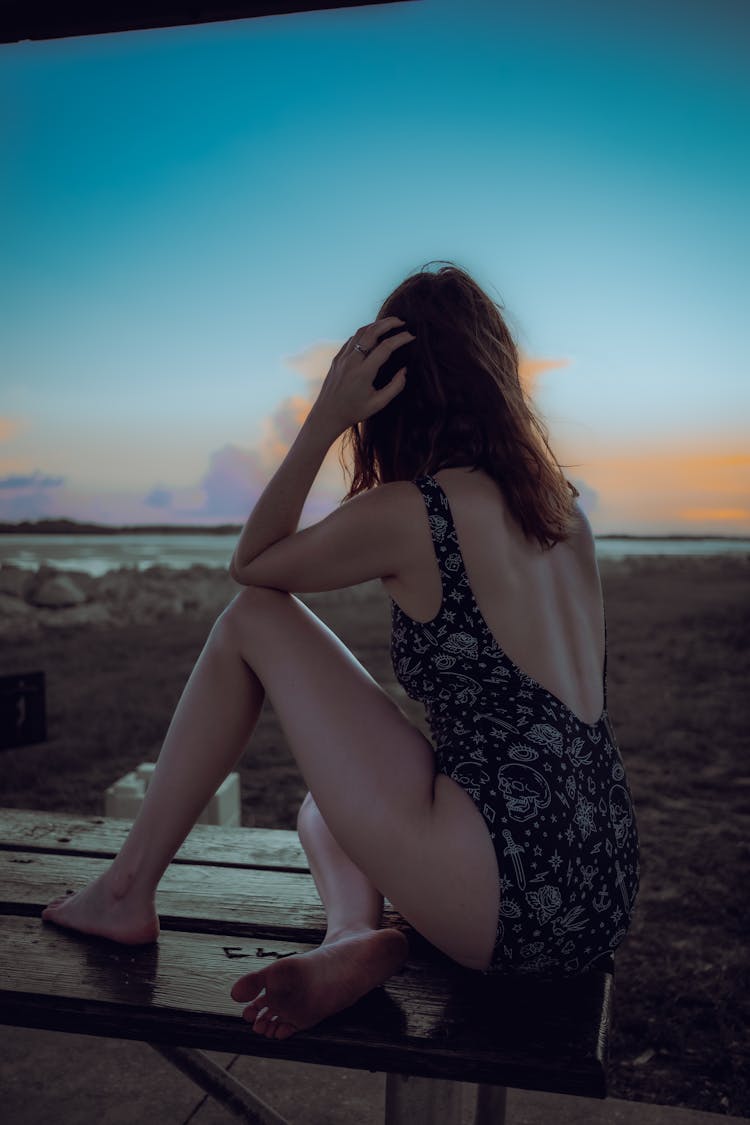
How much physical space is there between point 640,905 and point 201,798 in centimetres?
223

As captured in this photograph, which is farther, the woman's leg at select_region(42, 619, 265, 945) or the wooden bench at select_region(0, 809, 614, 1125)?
the woman's leg at select_region(42, 619, 265, 945)

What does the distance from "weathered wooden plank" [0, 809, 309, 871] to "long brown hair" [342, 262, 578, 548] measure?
0.75 metres

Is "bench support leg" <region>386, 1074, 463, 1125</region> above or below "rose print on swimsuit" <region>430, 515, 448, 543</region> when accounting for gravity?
below

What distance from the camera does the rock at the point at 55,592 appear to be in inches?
209

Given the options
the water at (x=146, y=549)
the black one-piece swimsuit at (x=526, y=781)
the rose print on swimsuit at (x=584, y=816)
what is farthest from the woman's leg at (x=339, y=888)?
the water at (x=146, y=549)

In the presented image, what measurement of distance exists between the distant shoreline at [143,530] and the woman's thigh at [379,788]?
131 inches

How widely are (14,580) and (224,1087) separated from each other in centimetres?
412

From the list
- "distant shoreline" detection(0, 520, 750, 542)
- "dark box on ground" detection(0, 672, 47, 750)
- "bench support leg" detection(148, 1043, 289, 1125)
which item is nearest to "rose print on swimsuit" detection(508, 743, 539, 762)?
"bench support leg" detection(148, 1043, 289, 1125)

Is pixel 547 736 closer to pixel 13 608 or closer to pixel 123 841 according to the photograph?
pixel 123 841

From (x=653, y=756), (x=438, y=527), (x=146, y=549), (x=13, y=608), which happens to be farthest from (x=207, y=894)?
(x=13, y=608)

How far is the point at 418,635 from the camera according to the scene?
4.15ft

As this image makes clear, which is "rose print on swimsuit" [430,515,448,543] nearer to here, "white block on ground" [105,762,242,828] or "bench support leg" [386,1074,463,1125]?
"bench support leg" [386,1074,463,1125]

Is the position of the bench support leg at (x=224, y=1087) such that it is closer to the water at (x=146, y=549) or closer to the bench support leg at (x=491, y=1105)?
the bench support leg at (x=491, y=1105)

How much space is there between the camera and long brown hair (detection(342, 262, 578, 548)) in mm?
1281
